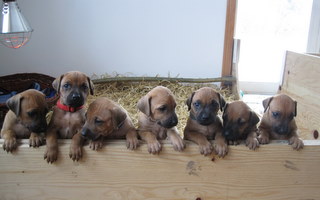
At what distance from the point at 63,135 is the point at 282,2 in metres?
4.48

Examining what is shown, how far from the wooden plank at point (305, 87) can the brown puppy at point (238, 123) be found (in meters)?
1.36

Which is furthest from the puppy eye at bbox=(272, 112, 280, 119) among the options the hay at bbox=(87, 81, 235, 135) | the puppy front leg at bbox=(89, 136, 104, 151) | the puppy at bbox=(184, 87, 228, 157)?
the hay at bbox=(87, 81, 235, 135)

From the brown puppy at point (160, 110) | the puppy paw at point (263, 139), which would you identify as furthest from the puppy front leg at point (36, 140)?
the puppy paw at point (263, 139)

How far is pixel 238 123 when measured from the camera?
2229 mm

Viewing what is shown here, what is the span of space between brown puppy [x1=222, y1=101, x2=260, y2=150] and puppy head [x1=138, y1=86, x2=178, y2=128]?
0.42 metres

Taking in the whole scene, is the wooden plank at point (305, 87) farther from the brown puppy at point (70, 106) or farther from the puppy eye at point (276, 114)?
the brown puppy at point (70, 106)

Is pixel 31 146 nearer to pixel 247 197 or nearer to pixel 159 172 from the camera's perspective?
pixel 159 172

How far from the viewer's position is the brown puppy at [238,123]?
213 cm

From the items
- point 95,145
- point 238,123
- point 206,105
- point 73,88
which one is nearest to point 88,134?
point 95,145

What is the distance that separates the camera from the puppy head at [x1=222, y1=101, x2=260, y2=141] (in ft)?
7.11

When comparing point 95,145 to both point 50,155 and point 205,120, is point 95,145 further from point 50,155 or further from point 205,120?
point 205,120

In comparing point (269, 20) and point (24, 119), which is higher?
point (269, 20)

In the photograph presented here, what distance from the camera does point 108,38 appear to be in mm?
5027

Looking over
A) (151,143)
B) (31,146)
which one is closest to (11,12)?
(31,146)
